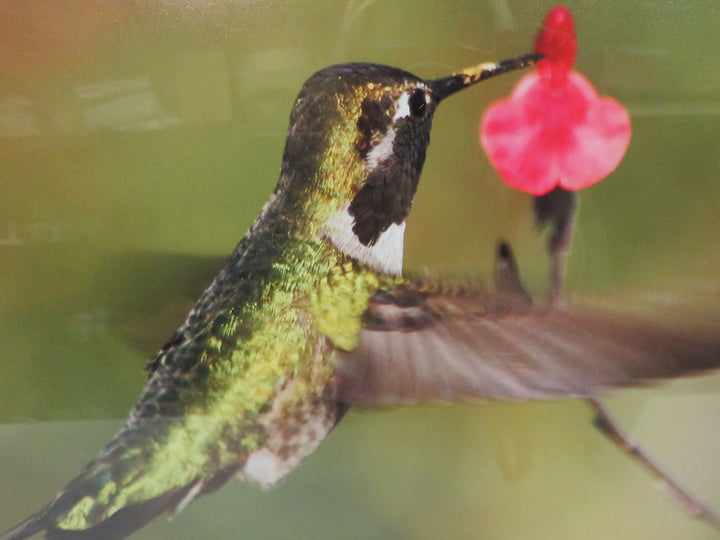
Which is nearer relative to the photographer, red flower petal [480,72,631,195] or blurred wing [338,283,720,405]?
blurred wing [338,283,720,405]

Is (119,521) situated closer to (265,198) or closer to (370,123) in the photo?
(265,198)

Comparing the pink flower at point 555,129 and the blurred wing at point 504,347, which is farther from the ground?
the pink flower at point 555,129

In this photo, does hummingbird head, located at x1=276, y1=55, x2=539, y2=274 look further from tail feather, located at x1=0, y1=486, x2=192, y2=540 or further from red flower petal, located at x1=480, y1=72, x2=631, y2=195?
tail feather, located at x1=0, y1=486, x2=192, y2=540

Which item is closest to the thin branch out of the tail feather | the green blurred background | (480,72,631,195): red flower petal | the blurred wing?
the green blurred background

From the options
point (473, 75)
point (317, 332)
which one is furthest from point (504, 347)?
point (473, 75)

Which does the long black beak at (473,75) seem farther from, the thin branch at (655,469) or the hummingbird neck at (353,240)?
the thin branch at (655,469)

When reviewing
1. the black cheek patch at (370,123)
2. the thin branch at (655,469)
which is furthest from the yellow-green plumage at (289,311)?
the thin branch at (655,469)

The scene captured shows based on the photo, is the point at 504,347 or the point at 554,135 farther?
the point at 554,135
